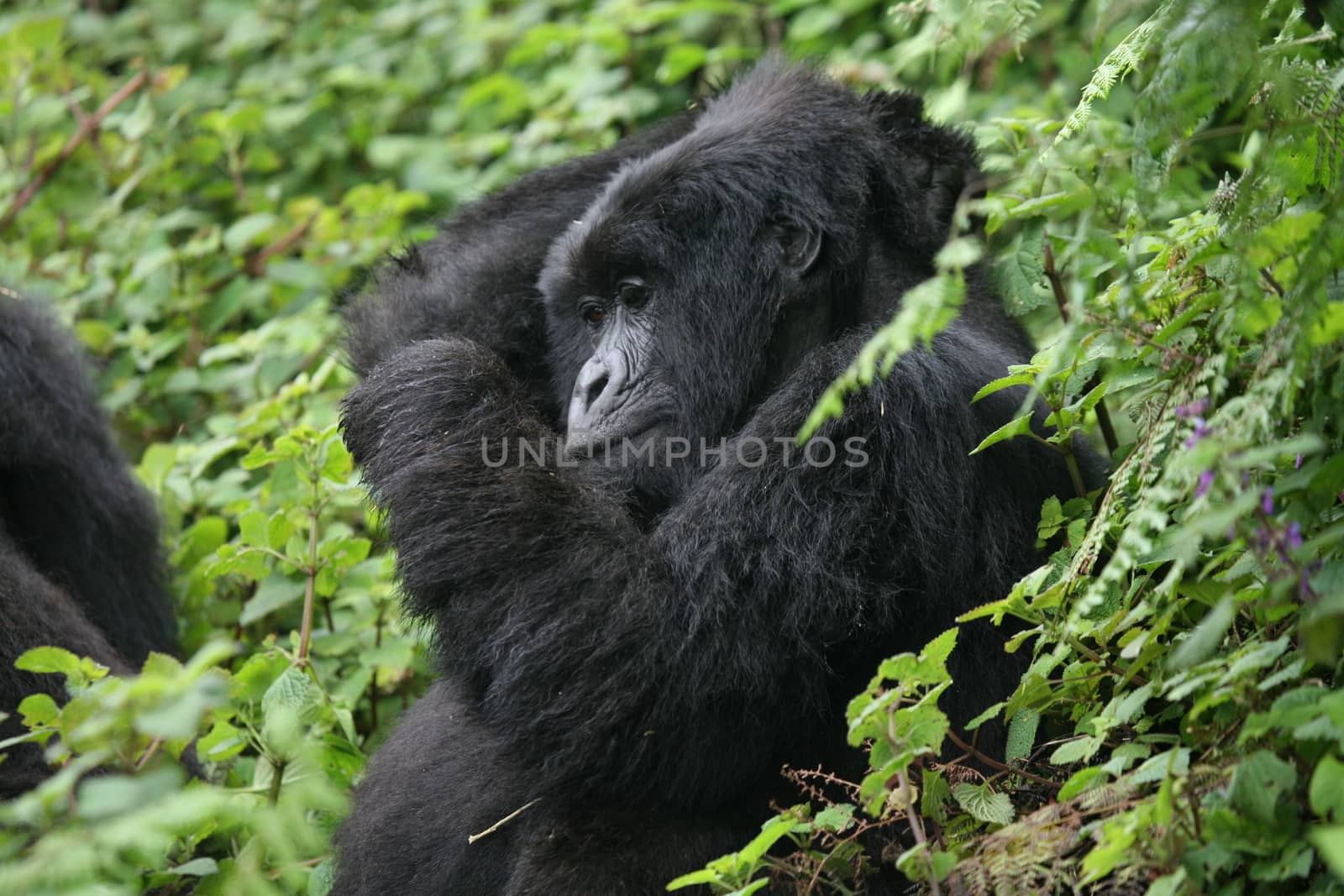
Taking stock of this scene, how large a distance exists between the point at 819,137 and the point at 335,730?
216 centimetres

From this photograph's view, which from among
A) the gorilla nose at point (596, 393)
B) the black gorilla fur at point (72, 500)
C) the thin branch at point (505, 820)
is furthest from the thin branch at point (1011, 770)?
the black gorilla fur at point (72, 500)

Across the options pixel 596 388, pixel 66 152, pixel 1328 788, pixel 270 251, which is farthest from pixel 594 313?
pixel 66 152

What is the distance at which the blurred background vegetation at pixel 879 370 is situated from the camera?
215cm

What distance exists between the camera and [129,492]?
4.50m

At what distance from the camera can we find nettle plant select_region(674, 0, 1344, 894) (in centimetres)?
213

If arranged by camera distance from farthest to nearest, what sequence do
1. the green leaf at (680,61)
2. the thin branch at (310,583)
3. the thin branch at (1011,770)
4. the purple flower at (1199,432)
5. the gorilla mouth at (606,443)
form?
the green leaf at (680,61) → the thin branch at (310,583) → the gorilla mouth at (606,443) → the thin branch at (1011,770) → the purple flower at (1199,432)

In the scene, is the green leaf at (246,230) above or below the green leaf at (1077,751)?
above

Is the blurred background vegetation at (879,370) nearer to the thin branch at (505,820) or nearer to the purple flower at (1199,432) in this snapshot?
the purple flower at (1199,432)

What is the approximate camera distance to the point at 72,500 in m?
4.32

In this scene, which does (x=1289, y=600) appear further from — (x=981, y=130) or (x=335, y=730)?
(x=335, y=730)

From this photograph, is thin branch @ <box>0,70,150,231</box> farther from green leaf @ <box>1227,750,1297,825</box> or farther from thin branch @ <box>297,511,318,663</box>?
green leaf @ <box>1227,750,1297,825</box>

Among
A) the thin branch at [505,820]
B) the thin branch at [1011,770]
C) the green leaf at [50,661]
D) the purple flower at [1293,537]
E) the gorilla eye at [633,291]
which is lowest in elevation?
the thin branch at [1011,770]

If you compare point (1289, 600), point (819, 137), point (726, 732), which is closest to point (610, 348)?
point (819, 137)

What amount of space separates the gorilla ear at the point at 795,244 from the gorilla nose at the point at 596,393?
504 mm
